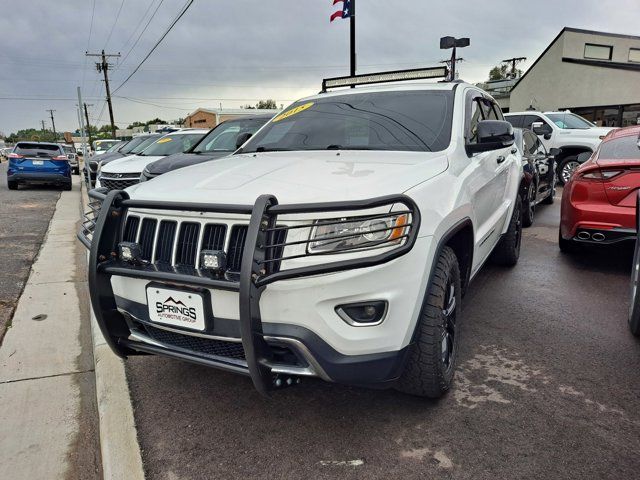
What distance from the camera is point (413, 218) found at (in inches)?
82.6

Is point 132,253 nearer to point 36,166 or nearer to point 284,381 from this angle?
point 284,381

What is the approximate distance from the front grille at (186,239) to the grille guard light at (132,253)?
1.9 inches

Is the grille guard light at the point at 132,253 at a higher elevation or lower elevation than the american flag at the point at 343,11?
lower

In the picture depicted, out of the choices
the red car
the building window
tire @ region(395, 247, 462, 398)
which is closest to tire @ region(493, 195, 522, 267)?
the red car

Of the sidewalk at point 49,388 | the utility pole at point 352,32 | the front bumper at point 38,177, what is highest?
the utility pole at point 352,32

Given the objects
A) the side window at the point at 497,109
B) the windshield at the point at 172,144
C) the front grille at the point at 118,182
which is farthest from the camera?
the windshield at the point at 172,144

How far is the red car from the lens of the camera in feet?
15.0

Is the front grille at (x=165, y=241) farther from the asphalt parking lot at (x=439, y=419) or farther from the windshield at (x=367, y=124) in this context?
the windshield at (x=367, y=124)

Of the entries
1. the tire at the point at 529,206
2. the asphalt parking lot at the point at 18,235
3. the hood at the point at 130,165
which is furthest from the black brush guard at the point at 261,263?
the hood at the point at 130,165

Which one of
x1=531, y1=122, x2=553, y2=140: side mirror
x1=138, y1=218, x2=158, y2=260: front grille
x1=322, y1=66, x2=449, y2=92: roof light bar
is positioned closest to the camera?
x1=138, y1=218, x2=158, y2=260: front grille

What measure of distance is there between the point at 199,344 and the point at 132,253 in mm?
567

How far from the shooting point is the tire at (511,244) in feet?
17.0

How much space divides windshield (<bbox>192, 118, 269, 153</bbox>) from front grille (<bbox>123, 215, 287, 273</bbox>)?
16.9ft

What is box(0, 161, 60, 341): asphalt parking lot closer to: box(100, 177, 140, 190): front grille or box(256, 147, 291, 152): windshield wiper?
box(100, 177, 140, 190): front grille
